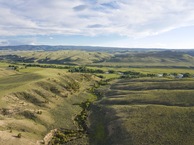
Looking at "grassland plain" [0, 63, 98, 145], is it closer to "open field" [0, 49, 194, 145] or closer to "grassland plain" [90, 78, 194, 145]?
"open field" [0, 49, 194, 145]

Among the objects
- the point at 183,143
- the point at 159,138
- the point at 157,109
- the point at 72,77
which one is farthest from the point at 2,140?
the point at 72,77

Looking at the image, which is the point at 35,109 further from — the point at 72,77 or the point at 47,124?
the point at 72,77

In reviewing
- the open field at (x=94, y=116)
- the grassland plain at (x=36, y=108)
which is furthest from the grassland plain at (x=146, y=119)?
the grassland plain at (x=36, y=108)

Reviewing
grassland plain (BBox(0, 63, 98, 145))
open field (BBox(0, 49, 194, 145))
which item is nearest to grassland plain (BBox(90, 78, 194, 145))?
open field (BBox(0, 49, 194, 145))

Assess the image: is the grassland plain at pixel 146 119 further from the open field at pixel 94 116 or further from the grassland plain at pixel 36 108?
the grassland plain at pixel 36 108

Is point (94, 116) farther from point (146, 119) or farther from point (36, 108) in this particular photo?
point (146, 119)

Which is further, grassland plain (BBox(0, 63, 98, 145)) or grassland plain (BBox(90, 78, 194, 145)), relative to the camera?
grassland plain (BBox(0, 63, 98, 145))
